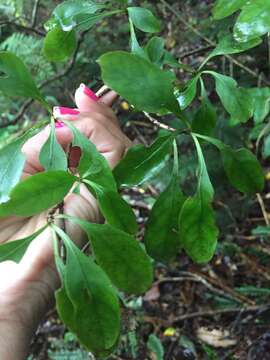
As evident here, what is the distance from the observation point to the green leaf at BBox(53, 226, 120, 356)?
1.86 feet

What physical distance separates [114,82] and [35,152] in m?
0.44

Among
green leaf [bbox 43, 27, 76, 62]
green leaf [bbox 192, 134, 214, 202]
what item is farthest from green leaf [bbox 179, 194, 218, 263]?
green leaf [bbox 43, 27, 76, 62]

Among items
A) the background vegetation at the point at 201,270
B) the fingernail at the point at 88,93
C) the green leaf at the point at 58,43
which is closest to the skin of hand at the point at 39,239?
the fingernail at the point at 88,93

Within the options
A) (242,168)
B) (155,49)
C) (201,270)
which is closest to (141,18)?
(155,49)

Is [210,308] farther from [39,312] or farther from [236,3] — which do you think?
[236,3]

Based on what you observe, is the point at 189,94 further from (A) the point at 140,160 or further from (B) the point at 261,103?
(B) the point at 261,103

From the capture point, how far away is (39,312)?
3.12 ft

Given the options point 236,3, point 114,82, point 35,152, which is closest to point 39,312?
point 35,152

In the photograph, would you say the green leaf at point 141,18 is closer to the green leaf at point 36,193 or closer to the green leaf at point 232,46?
the green leaf at point 232,46

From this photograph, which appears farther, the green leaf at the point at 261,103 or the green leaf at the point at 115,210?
the green leaf at the point at 261,103

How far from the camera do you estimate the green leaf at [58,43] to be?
839 mm

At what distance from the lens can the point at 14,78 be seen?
0.68m

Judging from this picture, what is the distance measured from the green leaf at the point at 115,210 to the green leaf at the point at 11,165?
111 millimetres

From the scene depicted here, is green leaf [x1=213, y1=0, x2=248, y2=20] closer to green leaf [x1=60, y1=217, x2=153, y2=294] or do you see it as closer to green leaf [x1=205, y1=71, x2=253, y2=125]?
green leaf [x1=205, y1=71, x2=253, y2=125]
